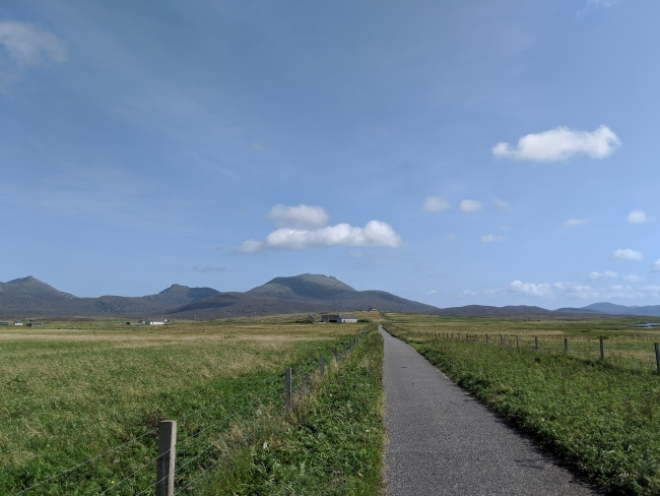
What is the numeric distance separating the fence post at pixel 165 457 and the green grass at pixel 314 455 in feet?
5.26

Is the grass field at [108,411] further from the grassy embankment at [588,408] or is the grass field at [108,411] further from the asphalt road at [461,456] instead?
the grassy embankment at [588,408]

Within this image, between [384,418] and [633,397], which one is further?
[633,397]

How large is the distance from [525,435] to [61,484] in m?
9.79

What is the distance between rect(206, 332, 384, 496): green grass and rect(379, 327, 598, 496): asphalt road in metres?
0.47

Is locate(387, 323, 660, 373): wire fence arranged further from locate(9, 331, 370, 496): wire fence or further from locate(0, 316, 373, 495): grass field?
locate(9, 331, 370, 496): wire fence

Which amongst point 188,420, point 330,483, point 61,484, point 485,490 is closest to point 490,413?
point 485,490

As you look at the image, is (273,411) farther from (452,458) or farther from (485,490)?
(485,490)

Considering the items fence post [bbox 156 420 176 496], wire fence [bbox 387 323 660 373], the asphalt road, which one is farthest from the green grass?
Result: wire fence [bbox 387 323 660 373]

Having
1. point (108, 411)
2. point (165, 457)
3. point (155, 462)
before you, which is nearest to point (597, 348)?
point (108, 411)

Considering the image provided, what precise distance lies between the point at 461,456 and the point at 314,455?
2.89 meters

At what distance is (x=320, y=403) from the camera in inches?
514

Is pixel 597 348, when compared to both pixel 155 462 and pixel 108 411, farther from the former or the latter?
pixel 155 462

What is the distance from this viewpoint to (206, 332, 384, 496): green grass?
7383 mm

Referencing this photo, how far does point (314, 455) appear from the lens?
344 inches
